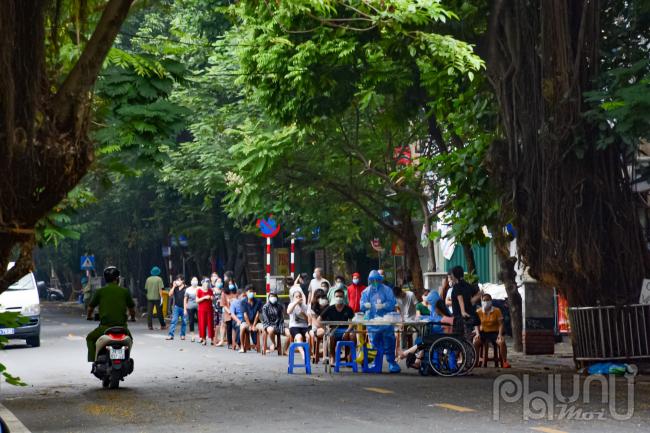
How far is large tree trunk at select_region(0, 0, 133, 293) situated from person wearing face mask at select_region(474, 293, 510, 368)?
11.0 m

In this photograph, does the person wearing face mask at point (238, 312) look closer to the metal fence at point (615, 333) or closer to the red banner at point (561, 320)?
the red banner at point (561, 320)

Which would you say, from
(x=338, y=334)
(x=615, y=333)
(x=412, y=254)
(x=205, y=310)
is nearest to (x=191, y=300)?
(x=205, y=310)

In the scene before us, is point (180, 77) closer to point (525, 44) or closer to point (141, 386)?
point (141, 386)

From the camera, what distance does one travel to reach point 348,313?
920 inches

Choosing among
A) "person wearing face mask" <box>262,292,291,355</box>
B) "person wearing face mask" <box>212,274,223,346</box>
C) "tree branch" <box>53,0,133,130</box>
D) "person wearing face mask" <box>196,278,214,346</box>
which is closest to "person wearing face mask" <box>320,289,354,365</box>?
"person wearing face mask" <box>262,292,291,355</box>

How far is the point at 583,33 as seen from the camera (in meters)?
20.4

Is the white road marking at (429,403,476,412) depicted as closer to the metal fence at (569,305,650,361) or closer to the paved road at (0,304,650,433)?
the paved road at (0,304,650,433)

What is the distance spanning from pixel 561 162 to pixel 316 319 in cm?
607

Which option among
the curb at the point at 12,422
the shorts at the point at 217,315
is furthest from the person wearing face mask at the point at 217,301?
the curb at the point at 12,422

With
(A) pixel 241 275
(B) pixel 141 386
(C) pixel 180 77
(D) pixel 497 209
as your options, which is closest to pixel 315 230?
(A) pixel 241 275

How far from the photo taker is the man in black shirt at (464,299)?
73.6 ft

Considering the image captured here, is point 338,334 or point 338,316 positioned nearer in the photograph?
point 338,334

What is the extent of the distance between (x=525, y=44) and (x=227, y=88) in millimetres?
19093

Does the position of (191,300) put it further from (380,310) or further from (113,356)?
(113,356)
